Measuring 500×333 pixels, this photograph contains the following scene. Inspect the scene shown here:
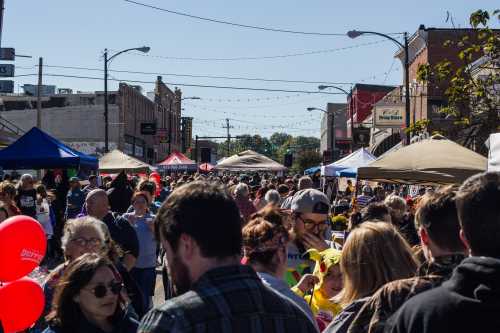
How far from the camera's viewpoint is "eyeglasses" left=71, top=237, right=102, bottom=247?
17.9ft

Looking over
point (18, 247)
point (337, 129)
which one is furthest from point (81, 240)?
point (337, 129)

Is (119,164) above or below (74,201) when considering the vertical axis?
above

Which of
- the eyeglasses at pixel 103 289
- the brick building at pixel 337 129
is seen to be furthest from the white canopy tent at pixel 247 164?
the brick building at pixel 337 129

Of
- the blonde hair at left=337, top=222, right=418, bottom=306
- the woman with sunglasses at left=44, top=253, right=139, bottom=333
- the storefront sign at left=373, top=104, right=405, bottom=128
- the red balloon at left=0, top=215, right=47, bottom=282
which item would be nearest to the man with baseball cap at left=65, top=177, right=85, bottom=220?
the red balloon at left=0, top=215, right=47, bottom=282

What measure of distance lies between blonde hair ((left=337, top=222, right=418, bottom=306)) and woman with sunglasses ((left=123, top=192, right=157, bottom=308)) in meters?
5.26

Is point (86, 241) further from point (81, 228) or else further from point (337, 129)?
point (337, 129)

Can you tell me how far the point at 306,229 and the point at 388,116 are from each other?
28.1 meters

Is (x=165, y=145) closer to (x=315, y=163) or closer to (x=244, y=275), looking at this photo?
(x=315, y=163)

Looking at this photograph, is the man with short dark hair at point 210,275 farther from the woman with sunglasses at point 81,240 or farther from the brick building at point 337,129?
the brick building at point 337,129

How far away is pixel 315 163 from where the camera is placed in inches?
3201

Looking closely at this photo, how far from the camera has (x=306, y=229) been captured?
5.79 meters

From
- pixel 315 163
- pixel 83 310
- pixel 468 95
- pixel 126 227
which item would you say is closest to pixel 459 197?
pixel 83 310

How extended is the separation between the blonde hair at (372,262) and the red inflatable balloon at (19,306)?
2.27 m

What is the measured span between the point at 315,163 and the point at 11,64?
6145cm
